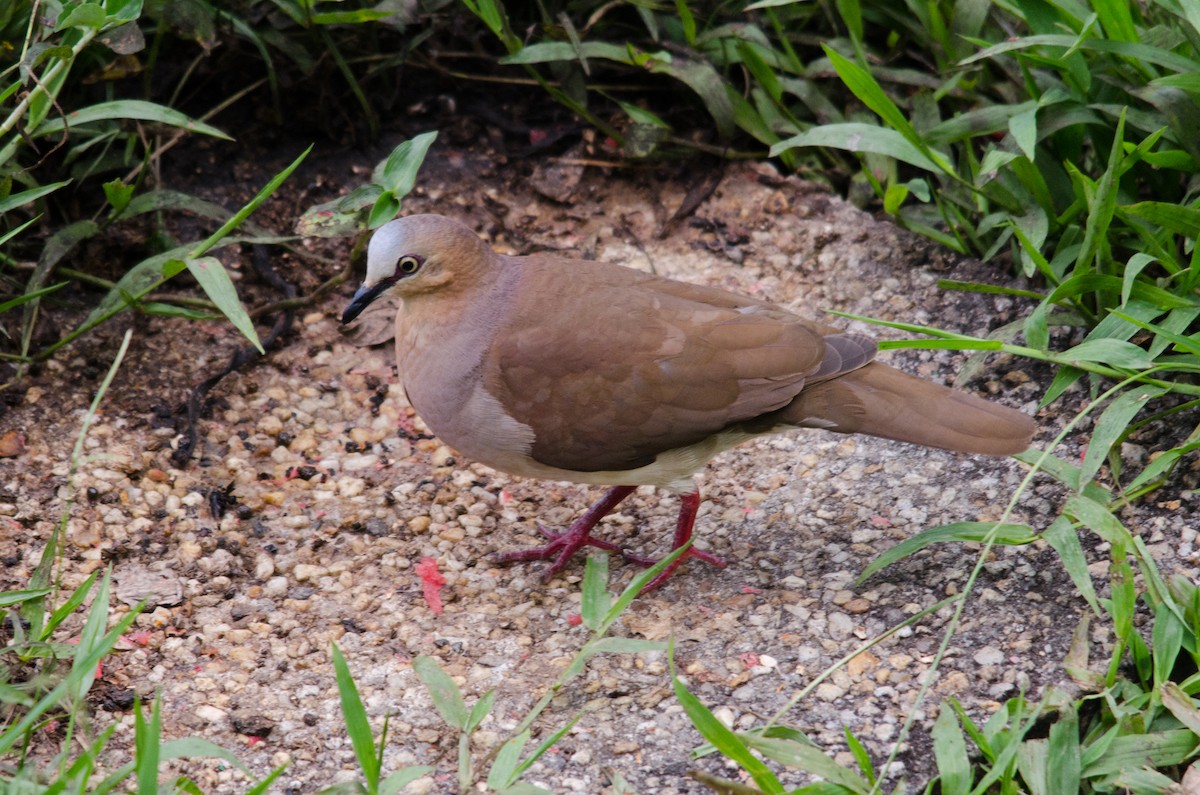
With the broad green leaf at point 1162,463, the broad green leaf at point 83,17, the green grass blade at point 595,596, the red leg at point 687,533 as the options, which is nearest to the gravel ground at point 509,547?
the red leg at point 687,533

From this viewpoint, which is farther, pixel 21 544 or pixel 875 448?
pixel 875 448

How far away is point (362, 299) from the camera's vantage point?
3.81 m

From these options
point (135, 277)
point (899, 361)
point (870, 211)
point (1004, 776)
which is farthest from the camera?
point (870, 211)

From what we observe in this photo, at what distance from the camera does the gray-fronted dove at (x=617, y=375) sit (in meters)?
3.63

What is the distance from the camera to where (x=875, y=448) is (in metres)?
4.32

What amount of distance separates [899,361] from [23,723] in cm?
318

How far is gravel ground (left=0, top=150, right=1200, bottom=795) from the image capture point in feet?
10.7

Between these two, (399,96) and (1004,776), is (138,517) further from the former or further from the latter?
(1004,776)

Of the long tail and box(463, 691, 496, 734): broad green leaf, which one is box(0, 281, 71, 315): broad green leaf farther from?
the long tail

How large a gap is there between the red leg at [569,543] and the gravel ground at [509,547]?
6cm

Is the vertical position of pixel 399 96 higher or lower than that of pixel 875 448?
higher

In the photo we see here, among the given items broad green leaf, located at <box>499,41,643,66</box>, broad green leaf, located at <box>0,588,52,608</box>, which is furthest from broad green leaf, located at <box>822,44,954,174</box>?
broad green leaf, located at <box>0,588,52,608</box>

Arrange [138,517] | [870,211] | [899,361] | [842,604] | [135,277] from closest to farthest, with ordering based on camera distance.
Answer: [842,604], [138,517], [135,277], [899,361], [870,211]

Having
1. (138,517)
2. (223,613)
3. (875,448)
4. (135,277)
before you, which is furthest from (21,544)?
(875,448)
